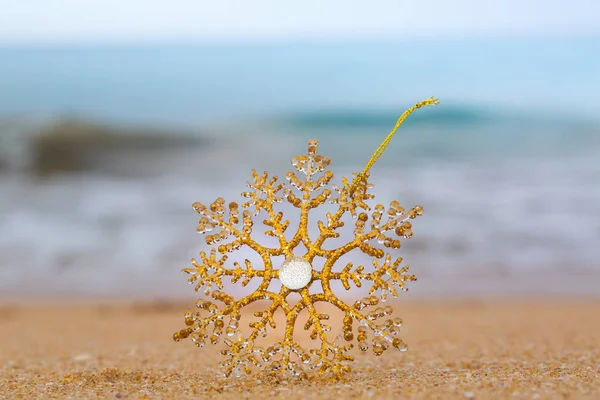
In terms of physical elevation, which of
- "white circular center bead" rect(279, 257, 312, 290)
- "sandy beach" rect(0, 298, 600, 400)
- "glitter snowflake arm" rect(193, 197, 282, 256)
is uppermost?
"glitter snowflake arm" rect(193, 197, 282, 256)

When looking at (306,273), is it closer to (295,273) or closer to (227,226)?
(295,273)

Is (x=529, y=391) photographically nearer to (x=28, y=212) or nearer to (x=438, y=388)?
(x=438, y=388)

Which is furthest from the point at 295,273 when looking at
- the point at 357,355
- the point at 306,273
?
the point at 357,355

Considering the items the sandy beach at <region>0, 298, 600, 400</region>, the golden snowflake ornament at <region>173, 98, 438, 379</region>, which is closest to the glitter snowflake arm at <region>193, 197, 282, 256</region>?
the golden snowflake ornament at <region>173, 98, 438, 379</region>

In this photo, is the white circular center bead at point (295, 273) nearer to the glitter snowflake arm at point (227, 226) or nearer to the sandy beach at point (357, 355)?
the glitter snowflake arm at point (227, 226)

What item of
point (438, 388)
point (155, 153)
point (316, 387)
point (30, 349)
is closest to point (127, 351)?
point (30, 349)

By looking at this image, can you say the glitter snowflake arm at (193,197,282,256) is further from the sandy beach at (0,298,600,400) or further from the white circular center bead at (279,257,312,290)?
the sandy beach at (0,298,600,400)

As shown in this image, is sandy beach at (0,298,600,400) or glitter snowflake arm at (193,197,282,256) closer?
sandy beach at (0,298,600,400)
